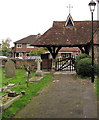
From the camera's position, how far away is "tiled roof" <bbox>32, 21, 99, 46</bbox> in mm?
22281

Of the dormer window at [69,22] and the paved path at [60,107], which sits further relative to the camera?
the dormer window at [69,22]

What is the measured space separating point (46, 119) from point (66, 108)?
4.47ft

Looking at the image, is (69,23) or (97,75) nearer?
(97,75)

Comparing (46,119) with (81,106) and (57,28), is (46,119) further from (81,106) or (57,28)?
(57,28)

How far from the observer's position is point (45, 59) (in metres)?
23.6

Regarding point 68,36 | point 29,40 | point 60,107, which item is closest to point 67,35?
point 68,36

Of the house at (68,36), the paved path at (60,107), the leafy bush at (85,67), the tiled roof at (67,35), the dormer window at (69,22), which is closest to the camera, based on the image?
the paved path at (60,107)

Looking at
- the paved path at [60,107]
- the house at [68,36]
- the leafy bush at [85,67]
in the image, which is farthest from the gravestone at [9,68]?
the paved path at [60,107]

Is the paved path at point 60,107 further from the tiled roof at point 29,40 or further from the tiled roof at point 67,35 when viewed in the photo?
the tiled roof at point 29,40

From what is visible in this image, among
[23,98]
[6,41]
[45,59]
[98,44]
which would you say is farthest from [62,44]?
[6,41]

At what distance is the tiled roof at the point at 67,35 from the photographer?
2228 centimetres

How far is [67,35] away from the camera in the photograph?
23.6 metres

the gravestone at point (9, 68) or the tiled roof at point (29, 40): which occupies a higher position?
the tiled roof at point (29, 40)

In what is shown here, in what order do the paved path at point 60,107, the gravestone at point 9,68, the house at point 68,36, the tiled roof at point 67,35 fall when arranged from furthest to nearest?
the tiled roof at point 67,35 < the house at point 68,36 < the gravestone at point 9,68 < the paved path at point 60,107
